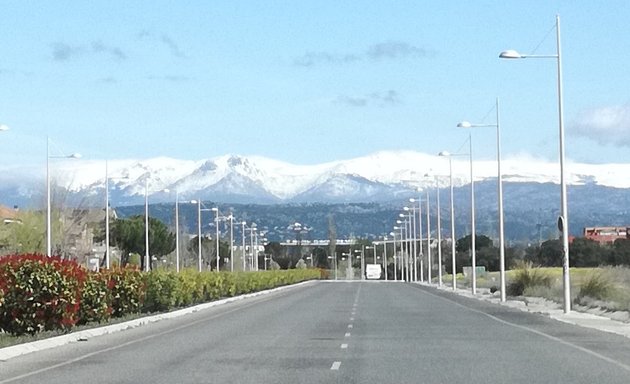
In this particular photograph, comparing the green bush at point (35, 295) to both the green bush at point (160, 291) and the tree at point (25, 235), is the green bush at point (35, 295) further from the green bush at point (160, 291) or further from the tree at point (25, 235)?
the tree at point (25, 235)

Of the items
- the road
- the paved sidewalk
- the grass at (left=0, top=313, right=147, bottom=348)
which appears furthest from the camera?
the paved sidewalk

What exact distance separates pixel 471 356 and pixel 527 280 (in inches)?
1816

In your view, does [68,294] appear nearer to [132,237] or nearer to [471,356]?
[471,356]

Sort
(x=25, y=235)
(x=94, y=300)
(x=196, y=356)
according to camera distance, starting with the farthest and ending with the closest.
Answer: (x=25, y=235), (x=94, y=300), (x=196, y=356)

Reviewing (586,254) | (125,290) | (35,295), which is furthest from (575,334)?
(586,254)

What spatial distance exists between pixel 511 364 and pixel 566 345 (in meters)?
5.98

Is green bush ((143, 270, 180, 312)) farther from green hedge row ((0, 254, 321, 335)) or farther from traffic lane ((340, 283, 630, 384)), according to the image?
traffic lane ((340, 283, 630, 384))

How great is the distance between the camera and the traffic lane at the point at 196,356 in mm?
21219

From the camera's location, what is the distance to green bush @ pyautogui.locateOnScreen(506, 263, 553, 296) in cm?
7000

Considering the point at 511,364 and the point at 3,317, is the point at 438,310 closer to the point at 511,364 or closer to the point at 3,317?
the point at 3,317

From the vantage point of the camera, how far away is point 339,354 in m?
25.8

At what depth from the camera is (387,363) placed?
76.5 ft

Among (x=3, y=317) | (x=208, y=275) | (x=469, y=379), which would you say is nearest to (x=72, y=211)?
(x=208, y=275)

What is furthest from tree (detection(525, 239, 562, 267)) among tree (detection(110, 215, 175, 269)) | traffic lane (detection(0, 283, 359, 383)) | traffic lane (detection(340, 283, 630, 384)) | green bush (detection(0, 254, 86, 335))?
green bush (detection(0, 254, 86, 335))
